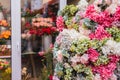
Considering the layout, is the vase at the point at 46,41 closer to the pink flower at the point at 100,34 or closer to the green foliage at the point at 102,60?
the pink flower at the point at 100,34

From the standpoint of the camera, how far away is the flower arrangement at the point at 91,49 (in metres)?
2.72

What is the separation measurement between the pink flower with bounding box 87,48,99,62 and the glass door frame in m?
1.97

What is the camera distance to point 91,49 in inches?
107

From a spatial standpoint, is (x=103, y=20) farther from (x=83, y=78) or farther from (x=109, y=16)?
(x=83, y=78)

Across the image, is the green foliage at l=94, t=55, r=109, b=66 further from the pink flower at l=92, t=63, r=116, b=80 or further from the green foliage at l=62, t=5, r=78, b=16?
the green foliage at l=62, t=5, r=78, b=16

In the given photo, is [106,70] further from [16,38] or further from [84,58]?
[16,38]

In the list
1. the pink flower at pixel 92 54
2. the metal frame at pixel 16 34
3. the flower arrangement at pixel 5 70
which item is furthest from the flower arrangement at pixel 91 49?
the flower arrangement at pixel 5 70

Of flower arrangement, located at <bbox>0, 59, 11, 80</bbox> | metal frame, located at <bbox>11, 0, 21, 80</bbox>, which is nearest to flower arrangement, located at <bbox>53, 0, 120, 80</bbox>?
metal frame, located at <bbox>11, 0, 21, 80</bbox>

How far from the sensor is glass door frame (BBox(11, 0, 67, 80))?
4.50m

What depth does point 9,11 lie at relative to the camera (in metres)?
4.56

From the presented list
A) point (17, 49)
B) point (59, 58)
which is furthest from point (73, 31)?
point (17, 49)

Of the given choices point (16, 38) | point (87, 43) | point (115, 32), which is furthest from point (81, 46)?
point (16, 38)

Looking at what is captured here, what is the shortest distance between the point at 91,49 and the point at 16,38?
2.00m

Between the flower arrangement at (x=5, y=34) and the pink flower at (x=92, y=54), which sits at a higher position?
the flower arrangement at (x=5, y=34)
